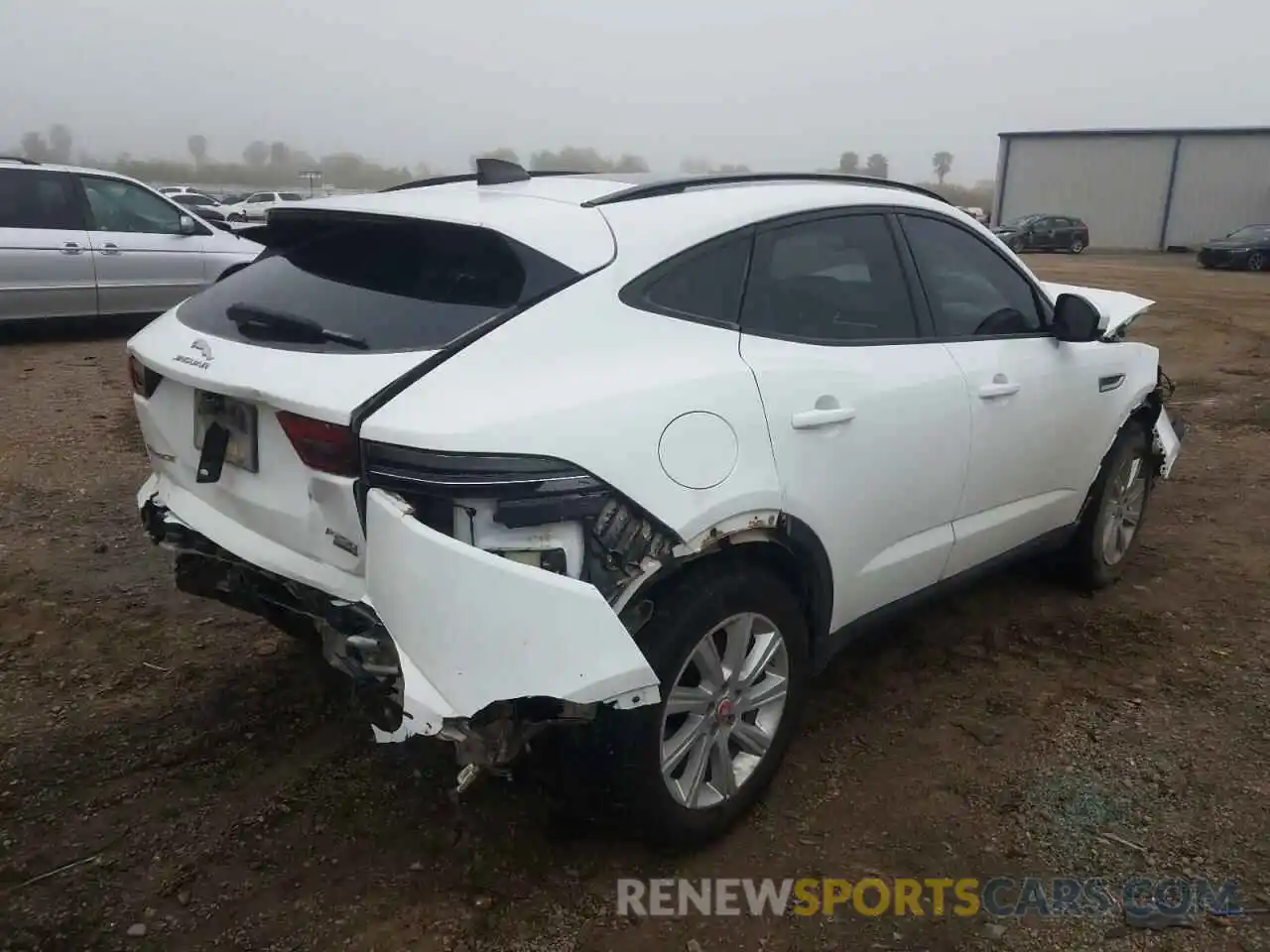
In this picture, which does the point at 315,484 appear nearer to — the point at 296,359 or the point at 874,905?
the point at 296,359

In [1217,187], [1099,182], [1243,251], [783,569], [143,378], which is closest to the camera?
[783,569]

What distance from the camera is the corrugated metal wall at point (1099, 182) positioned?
132ft

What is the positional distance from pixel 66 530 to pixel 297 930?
3.17 meters

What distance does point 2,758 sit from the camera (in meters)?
2.98

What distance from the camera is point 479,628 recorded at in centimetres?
205

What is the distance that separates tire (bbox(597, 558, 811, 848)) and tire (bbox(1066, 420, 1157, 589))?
1964mm

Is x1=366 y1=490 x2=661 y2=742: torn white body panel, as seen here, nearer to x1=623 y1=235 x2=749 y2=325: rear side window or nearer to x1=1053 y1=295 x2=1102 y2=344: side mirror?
x1=623 y1=235 x2=749 y2=325: rear side window

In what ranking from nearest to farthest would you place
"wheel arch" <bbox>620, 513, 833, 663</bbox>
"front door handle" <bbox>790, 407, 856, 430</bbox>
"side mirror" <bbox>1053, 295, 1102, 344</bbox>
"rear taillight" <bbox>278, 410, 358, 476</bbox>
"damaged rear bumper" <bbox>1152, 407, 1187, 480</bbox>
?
"rear taillight" <bbox>278, 410, 358, 476</bbox> < "wheel arch" <bbox>620, 513, 833, 663</bbox> < "front door handle" <bbox>790, 407, 856, 430</bbox> < "side mirror" <bbox>1053, 295, 1102, 344</bbox> < "damaged rear bumper" <bbox>1152, 407, 1187, 480</bbox>

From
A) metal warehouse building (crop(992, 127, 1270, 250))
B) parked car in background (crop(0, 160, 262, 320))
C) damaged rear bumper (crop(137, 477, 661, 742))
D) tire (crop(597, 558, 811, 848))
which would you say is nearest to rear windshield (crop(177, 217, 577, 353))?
damaged rear bumper (crop(137, 477, 661, 742))

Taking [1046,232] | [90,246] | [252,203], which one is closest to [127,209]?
[90,246]

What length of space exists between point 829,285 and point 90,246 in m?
8.14

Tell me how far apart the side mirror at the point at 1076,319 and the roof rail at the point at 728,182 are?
1.94 ft

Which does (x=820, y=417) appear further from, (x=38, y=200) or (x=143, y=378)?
(x=38, y=200)

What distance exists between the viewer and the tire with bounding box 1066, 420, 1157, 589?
4176 millimetres
